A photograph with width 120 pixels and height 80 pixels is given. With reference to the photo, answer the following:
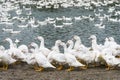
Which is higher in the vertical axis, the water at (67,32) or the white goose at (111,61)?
the white goose at (111,61)

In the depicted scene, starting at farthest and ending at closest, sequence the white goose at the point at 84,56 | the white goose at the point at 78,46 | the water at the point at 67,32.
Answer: the water at the point at 67,32 → the white goose at the point at 78,46 → the white goose at the point at 84,56

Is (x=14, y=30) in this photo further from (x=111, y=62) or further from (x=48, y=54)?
(x=111, y=62)

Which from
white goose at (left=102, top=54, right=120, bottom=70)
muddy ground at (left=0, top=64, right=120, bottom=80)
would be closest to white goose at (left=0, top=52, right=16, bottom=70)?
muddy ground at (left=0, top=64, right=120, bottom=80)

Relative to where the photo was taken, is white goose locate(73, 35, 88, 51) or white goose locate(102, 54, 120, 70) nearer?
white goose locate(102, 54, 120, 70)

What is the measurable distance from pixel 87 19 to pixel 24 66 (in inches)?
814

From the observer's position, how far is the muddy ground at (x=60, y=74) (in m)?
15.3

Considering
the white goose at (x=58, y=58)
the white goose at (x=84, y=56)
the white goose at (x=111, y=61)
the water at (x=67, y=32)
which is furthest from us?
the water at (x=67, y=32)

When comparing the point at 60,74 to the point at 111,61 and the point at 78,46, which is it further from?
the point at 78,46

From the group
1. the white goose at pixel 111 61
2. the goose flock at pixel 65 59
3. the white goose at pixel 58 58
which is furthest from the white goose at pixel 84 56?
the white goose at pixel 58 58

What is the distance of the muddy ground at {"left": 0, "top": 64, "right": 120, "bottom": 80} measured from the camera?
15.3 m

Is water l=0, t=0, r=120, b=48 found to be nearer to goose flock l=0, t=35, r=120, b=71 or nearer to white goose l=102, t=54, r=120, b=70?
goose flock l=0, t=35, r=120, b=71

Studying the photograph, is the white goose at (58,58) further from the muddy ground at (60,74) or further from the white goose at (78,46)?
the white goose at (78,46)

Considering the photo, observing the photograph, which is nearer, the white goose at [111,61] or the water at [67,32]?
the white goose at [111,61]

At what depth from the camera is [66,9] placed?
47.5 meters
